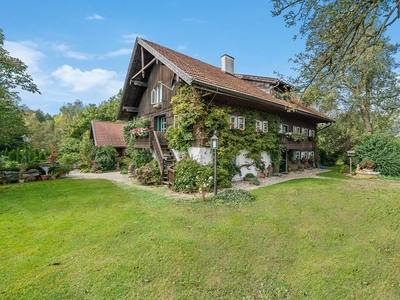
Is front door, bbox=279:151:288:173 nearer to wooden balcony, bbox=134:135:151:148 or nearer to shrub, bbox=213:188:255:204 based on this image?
shrub, bbox=213:188:255:204

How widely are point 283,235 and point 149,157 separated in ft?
36.2

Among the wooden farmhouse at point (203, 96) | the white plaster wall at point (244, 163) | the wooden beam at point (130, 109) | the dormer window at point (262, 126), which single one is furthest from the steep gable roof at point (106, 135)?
the dormer window at point (262, 126)

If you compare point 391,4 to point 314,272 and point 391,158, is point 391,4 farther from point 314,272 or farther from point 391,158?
point 391,158

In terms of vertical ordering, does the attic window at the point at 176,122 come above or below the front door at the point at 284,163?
above

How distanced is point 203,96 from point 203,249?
23.7ft

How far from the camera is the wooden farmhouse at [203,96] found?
10.1 m

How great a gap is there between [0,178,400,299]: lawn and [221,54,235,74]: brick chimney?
11376mm

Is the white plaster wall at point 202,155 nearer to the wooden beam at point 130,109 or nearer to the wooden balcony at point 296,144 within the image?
the wooden balcony at point 296,144

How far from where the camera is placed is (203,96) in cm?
984

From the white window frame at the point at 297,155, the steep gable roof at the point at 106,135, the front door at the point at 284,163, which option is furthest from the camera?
the steep gable roof at the point at 106,135

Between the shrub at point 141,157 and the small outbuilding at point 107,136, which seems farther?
the small outbuilding at point 107,136

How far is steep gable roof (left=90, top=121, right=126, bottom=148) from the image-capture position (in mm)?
19516

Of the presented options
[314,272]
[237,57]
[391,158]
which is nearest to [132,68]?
[237,57]

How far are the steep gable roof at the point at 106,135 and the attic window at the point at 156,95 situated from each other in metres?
7.90
